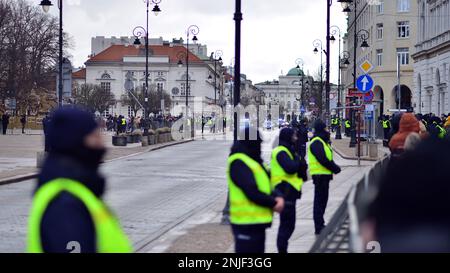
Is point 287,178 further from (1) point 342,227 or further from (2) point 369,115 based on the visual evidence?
(2) point 369,115

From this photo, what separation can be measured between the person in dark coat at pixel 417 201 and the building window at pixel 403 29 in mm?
81082

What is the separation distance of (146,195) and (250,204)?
11847 millimetres

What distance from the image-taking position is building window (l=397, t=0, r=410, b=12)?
270 ft

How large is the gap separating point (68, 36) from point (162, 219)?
76295 mm

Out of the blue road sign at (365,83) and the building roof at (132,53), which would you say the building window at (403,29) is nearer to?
the blue road sign at (365,83)

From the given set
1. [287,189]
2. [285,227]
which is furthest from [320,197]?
[285,227]

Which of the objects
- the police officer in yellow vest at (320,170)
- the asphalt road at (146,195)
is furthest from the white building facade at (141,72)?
the police officer in yellow vest at (320,170)

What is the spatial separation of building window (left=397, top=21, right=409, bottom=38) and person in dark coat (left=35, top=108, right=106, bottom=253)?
8117cm

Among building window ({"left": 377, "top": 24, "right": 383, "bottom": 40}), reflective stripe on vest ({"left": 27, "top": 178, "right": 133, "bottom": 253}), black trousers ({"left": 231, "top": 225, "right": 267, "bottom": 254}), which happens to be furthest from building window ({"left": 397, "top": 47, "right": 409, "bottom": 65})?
reflective stripe on vest ({"left": 27, "top": 178, "right": 133, "bottom": 253})

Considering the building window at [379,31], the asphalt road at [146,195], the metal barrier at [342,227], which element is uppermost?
the building window at [379,31]

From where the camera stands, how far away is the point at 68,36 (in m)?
88.1

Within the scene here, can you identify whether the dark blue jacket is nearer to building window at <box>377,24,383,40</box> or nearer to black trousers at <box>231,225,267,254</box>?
black trousers at <box>231,225,267,254</box>

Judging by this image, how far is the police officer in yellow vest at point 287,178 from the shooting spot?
975 centimetres
